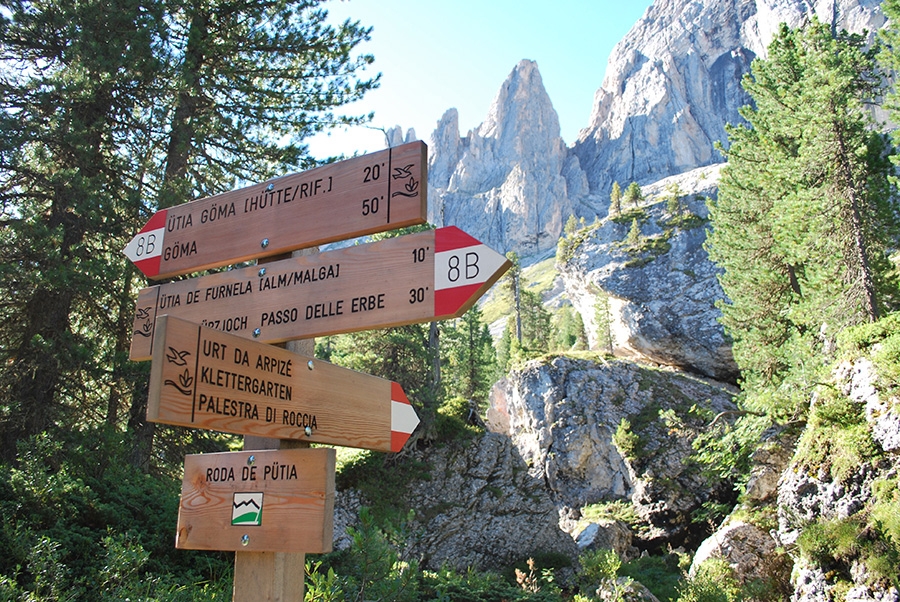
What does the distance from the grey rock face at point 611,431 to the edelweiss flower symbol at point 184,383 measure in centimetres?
2362

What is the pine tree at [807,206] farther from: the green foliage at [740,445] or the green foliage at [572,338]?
the green foliage at [572,338]

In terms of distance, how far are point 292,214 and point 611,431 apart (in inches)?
1006

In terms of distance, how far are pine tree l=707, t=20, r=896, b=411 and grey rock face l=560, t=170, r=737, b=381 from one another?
13054 mm

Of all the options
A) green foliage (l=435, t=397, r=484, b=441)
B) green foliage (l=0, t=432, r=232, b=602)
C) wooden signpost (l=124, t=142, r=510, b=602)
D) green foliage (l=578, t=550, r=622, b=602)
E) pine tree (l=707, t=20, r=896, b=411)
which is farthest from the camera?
green foliage (l=435, t=397, r=484, b=441)

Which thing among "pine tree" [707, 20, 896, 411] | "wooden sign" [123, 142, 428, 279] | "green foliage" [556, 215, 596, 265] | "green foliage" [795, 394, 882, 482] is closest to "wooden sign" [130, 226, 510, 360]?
"wooden sign" [123, 142, 428, 279]

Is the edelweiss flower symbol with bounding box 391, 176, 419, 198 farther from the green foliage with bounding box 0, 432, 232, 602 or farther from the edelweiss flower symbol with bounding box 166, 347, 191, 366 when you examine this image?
the green foliage with bounding box 0, 432, 232, 602

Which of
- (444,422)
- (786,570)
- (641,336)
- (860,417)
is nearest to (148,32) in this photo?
(444,422)

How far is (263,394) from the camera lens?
2342 mm

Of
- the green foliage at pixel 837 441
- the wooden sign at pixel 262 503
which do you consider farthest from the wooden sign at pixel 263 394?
the green foliage at pixel 837 441

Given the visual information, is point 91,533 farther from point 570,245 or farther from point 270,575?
point 570,245

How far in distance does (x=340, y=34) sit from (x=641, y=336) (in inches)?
1109

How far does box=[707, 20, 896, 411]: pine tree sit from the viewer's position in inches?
517

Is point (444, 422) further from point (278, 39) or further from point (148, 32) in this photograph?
point (148, 32)

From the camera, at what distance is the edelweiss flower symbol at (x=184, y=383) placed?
1.97 meters
